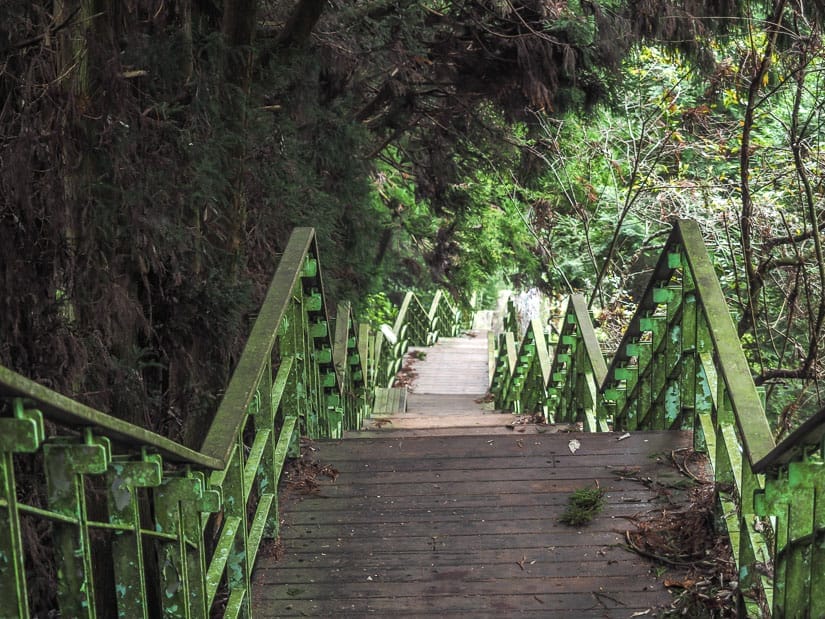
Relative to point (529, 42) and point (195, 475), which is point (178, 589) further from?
point (529, 42)

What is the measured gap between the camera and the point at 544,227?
1259 centimetres

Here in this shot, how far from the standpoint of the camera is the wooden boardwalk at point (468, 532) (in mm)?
3717

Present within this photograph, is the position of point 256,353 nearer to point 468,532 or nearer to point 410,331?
point 468,532

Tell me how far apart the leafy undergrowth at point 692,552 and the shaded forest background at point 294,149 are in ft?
6.98

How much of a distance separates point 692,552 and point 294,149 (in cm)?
346

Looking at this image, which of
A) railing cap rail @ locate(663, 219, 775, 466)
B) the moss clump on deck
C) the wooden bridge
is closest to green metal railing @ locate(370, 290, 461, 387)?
the wooden bridge

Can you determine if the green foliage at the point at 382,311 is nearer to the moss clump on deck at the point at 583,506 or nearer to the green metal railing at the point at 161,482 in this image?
the green metal railing at the point at 161,482

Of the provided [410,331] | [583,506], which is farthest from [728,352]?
[410,331]

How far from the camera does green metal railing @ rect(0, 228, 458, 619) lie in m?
1.98

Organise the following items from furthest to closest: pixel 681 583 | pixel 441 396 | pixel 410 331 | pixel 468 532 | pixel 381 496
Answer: pixel 410 331
pixel 441 396
pixel 381 496
pixel 468 532
pixel 681 583

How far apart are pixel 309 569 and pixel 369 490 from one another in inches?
26.0

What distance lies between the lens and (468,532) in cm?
418

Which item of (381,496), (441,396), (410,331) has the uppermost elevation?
(410,331)

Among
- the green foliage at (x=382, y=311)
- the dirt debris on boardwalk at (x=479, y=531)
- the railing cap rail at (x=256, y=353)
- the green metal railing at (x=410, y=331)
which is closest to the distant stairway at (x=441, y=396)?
the green metal railing at (x=410, y=331)
